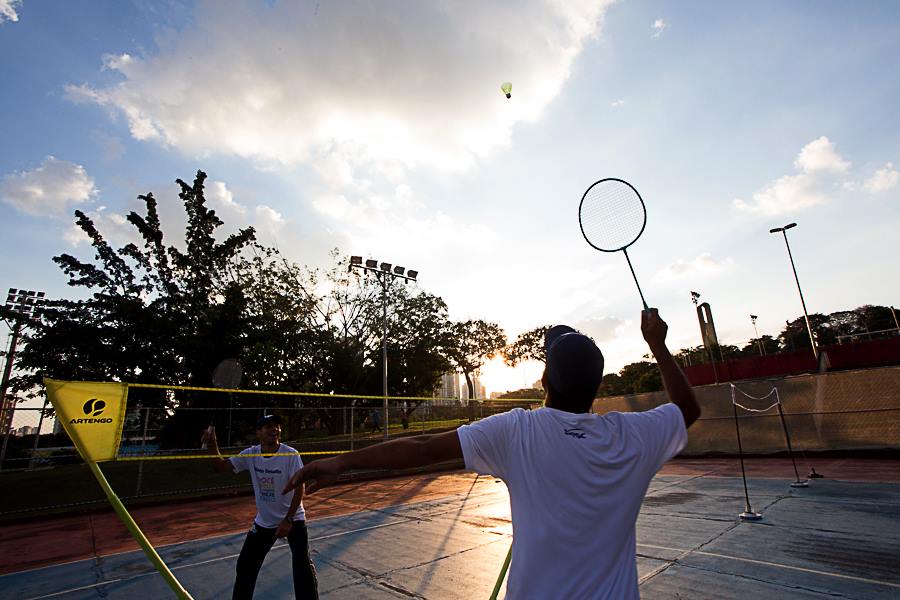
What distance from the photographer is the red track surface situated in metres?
10.1

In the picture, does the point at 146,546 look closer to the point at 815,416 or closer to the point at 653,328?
the point at 653,328

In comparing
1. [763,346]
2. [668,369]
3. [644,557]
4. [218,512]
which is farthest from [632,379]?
[668,369]

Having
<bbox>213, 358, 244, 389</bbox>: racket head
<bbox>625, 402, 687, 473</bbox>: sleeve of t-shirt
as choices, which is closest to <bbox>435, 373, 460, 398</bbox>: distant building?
<bbox>213, 358, 244, 389</bbox>: racket head

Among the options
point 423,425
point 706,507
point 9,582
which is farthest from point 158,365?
point 706,507

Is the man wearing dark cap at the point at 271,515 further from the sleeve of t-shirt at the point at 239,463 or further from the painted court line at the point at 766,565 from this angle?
the painted court line at the point at 766,565

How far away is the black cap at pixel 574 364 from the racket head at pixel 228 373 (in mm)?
27743

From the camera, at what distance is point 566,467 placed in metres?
1.79

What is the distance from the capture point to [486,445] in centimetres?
186

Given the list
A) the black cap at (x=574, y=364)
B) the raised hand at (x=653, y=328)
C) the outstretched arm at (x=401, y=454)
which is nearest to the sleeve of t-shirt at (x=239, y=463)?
the outstretched arm at (x=401, y=454)

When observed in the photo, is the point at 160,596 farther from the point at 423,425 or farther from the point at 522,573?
the point at 423,425

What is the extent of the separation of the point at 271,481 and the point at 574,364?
15.6 ft

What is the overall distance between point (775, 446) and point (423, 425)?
16707 millimetres

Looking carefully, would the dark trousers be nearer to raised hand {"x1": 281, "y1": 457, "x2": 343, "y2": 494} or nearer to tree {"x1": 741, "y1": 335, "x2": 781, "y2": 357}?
raised hand {"x1": 281, "y1": 457, "x2": 343, "y2": 494}

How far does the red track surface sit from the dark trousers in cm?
691
